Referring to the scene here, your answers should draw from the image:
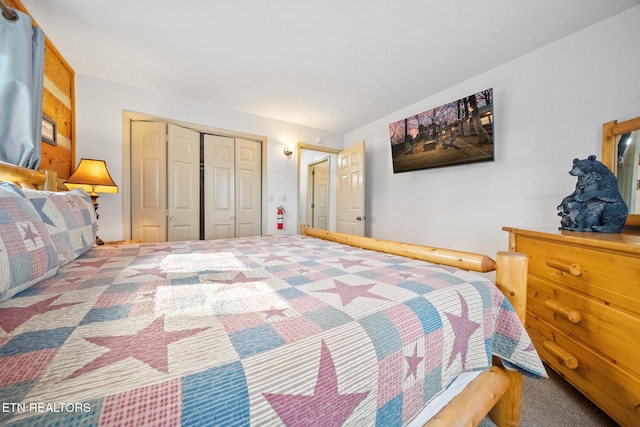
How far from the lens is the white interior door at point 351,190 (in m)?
3.65

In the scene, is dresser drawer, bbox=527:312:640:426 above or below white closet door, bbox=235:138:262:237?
below

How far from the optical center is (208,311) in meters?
0.70

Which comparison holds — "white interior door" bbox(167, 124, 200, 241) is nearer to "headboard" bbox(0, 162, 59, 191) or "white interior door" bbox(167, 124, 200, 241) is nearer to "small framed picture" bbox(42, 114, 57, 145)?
"small framed picture" bbox(42, 114, 57, 145)

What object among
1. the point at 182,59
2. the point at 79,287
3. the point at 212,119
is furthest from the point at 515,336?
the point at 212,119

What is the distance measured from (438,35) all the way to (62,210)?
112 inches

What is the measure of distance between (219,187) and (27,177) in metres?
1.84

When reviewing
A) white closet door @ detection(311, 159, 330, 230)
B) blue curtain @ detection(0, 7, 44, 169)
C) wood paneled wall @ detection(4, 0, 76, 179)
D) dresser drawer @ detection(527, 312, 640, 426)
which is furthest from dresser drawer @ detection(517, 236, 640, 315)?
white closet door @ detection(311, 159, 330, 230)

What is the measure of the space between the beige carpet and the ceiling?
8.26 feet

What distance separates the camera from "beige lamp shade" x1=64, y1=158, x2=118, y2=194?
83.1 inches

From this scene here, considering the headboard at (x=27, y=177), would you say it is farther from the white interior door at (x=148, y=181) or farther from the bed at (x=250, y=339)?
the white interior door at (x=148, y=181)

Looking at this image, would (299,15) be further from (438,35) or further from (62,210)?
(62,210)

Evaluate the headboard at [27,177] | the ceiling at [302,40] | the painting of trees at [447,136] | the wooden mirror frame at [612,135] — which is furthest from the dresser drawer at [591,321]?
the headboard at [27,177]

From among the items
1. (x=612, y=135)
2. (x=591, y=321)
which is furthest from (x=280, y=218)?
(x=612, y=135)

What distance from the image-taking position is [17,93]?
4.99 ft
